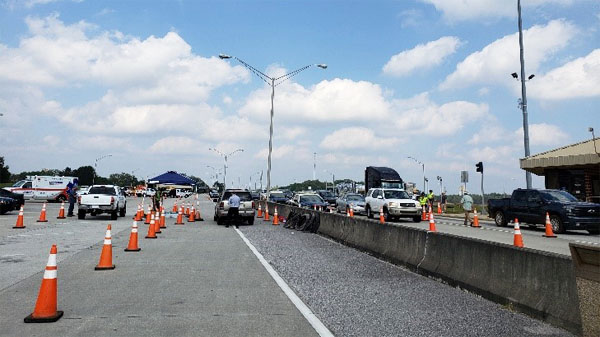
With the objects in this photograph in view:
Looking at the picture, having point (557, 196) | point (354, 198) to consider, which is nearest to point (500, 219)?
point (557, 196)

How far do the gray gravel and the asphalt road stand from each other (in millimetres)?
14

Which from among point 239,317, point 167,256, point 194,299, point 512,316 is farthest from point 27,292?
point 512,316

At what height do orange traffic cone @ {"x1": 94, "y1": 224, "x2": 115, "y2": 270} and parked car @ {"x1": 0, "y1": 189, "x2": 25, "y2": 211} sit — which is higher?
parked car @ {"x1": 0, "y1": 189, "x2": 25, "y2": 211}

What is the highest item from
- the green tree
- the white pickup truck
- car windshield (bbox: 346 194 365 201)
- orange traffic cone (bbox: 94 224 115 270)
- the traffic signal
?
the green tree

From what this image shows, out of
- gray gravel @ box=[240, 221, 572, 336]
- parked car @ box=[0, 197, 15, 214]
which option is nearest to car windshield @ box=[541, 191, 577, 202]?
gray gravel @ box=[240, 221, 572, 336]

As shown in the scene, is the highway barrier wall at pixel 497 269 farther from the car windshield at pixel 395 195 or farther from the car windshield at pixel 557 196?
the car windshield at pixel 395 195

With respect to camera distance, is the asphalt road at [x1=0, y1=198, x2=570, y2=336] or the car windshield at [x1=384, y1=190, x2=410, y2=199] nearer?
the asphalt road at [x1=0, y1=198, x2=570, y2=336]

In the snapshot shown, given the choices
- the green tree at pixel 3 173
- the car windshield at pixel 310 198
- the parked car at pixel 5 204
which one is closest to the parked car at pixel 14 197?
the parked car at pixel 5 204

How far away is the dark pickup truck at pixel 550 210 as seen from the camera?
20.7 meters

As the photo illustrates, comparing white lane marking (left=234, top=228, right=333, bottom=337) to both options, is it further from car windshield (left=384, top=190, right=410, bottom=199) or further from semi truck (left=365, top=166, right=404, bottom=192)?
semi truck (left=365, top=166, right=404, bottom=192)

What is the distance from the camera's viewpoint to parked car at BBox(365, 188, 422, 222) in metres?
27.9


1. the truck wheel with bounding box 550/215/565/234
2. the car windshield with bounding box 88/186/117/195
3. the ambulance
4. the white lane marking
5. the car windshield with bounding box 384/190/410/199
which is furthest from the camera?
the ambulance

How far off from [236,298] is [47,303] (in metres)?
2.55

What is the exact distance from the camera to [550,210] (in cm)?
2156
